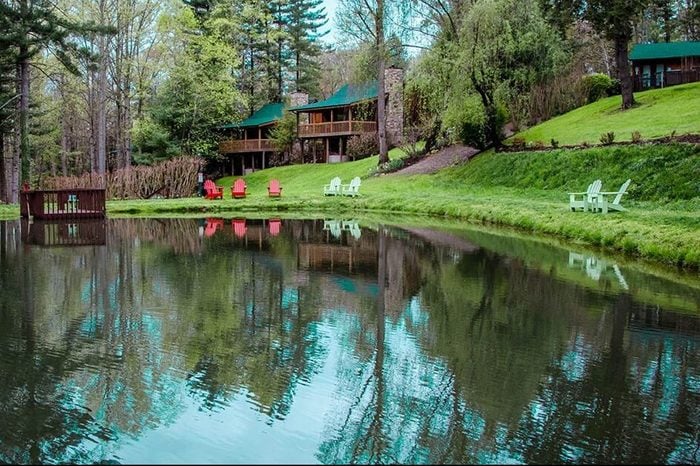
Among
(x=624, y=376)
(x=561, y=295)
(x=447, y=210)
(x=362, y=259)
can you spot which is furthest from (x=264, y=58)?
(x=624, y=376)

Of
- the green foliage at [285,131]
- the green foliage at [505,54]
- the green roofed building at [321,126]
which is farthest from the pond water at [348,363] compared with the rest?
the green foliage at [285,131]

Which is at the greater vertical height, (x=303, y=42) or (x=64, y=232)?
(x=303, y=42)

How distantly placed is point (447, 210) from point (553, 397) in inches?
753

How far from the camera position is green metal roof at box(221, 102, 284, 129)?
52250mm

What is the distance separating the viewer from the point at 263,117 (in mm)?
53469

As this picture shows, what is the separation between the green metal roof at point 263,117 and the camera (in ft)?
171

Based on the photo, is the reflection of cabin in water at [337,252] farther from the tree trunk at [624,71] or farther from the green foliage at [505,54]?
the tree trunk at [624,71]

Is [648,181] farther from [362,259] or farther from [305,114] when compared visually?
[305,114]

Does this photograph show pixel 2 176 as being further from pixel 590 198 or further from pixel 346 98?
pixel 590 198

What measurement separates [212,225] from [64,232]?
439 cm

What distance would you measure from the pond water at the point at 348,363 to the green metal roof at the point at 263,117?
3963 centimetres

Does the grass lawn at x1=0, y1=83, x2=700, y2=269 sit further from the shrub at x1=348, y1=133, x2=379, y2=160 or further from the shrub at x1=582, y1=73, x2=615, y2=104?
the shrub at x1=348, y1=133, x2=379, y2=160

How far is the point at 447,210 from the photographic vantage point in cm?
2486

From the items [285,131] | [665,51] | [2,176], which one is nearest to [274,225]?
[2,176]
